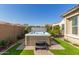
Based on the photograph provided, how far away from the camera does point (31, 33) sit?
40.6ft

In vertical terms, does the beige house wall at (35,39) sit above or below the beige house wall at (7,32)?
below

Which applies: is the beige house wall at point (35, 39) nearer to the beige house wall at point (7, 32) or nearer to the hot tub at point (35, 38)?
the hot tub at point (35, 38)

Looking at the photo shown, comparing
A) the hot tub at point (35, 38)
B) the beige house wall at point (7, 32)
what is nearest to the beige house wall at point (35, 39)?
the hot tub at point (35, 38)

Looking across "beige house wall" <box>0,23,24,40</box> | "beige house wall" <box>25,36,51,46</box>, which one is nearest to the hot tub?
"beige house wall" <box>25,36,51,46</box>

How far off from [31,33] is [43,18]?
64.1 inches

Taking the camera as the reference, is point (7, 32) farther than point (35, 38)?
Yes

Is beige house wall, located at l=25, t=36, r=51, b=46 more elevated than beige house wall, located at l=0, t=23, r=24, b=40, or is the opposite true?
beige house wall, located at l=0, t=23, r=24, b=40

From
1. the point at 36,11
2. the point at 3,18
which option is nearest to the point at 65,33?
the point at 36,11

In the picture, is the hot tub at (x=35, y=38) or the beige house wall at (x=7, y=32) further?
the hot tub at (x=35, y=38)

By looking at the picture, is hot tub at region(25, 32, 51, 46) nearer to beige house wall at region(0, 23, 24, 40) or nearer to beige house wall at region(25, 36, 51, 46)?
beige house wall at region(25, 36, 51, 46)

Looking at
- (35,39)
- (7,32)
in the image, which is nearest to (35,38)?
(35,39)

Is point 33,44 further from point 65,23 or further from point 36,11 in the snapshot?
point 65,23

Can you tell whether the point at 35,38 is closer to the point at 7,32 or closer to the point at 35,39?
the point at 35,39

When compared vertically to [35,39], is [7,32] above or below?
above
